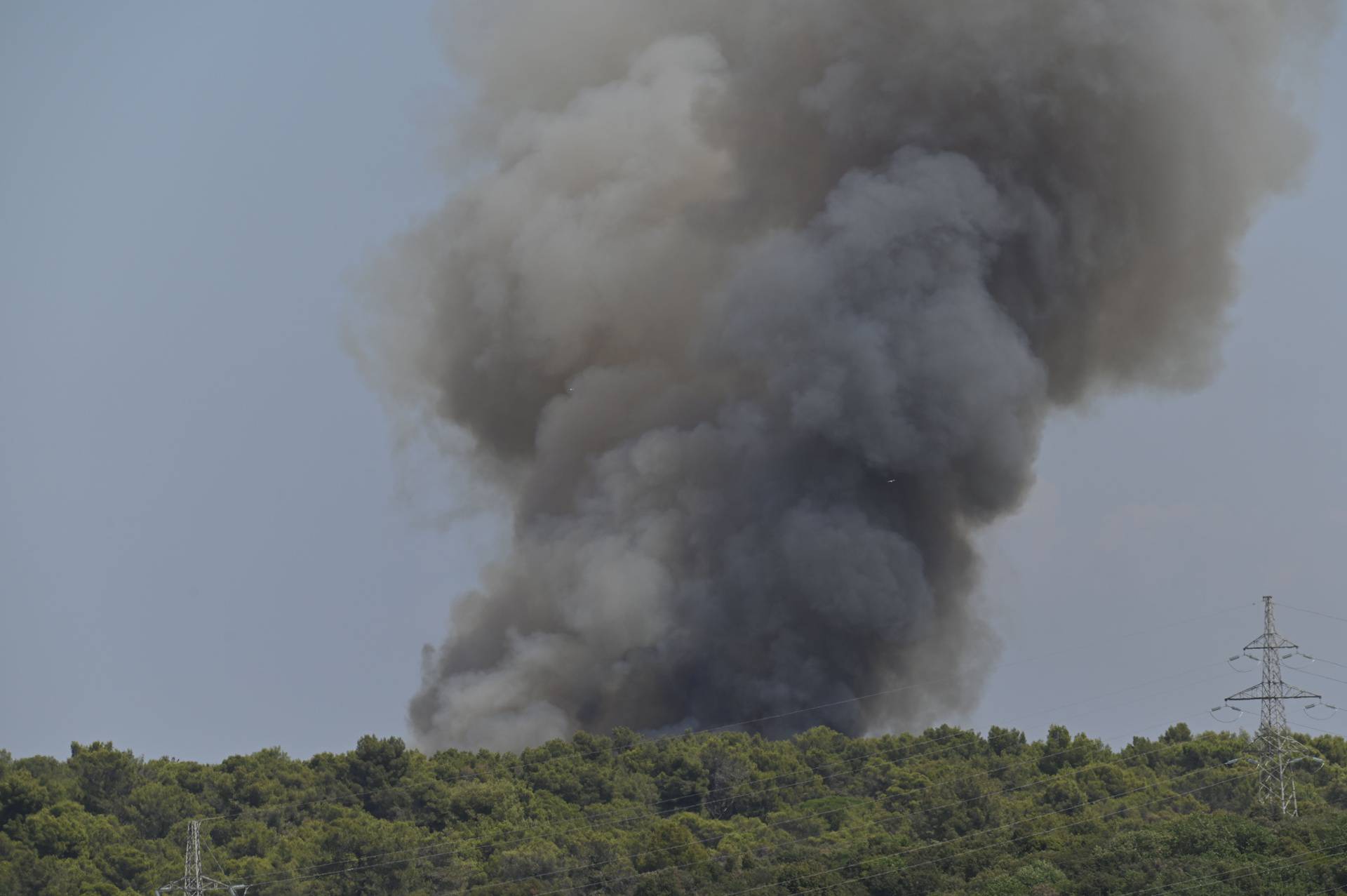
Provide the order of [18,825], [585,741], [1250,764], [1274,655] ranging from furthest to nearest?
[585,741] → [1250,764] → [18,825] → [1274,655]

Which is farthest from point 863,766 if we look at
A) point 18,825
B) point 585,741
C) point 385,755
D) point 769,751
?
point 18,825

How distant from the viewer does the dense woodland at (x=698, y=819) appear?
139ft

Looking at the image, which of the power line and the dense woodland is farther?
the dense woodland

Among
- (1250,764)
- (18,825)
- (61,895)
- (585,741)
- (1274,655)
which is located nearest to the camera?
(1274,655)

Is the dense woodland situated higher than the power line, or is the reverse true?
the dense woodland

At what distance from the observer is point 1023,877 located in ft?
136

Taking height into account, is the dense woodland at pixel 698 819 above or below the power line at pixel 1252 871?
above

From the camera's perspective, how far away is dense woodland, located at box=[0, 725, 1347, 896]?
139 ft

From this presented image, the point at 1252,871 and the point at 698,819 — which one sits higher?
the point at 698,819

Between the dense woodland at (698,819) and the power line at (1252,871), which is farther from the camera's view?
the dense woodland at (698,819)

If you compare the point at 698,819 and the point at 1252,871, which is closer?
the point at 1252,871

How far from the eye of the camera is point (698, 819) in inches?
2062

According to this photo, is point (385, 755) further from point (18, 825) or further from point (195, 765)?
point (18, 825)

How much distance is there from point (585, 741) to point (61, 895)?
16180mm
